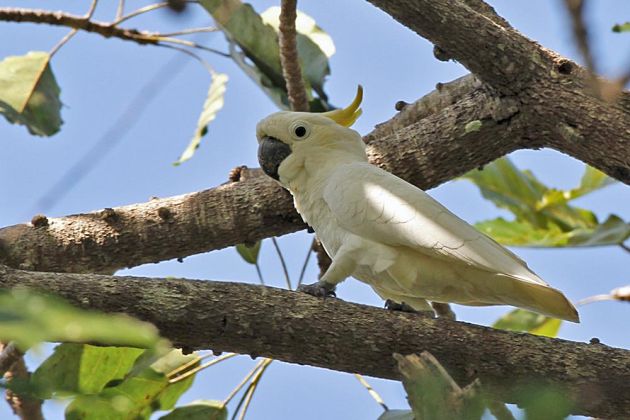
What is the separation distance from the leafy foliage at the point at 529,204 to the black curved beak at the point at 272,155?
57.6 inches

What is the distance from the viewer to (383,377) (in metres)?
2.33

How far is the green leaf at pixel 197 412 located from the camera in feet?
10.5

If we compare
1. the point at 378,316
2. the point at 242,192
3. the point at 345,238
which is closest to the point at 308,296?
the point at 378,316

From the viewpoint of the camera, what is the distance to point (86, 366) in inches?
122

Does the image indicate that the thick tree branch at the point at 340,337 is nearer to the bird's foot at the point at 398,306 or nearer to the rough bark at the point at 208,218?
the bird's foot at the point at 398,306

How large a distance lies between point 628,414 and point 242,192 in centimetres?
156

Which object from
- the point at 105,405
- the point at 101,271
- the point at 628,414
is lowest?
the point at 105,405

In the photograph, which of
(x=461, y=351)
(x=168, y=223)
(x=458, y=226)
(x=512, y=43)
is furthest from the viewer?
(x=168, y=223)

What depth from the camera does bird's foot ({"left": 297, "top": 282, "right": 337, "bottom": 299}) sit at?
248 cm

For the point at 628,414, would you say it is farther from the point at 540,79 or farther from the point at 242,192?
the point at 242,192

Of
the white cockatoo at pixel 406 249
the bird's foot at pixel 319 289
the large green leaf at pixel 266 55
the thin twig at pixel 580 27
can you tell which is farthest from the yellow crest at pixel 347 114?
the thin twig at pixel 580 27

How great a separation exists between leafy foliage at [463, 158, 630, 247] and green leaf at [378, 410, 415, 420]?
1636mm

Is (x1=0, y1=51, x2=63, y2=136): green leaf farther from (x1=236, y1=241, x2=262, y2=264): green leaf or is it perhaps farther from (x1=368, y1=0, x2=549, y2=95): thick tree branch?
(x1=368, y1=0, x2=549, y2=95): thick tree branch

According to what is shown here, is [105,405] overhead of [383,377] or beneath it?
beneath
